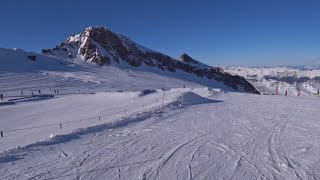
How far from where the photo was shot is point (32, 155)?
13133mm

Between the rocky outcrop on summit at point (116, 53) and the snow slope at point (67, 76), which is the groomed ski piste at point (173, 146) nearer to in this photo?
the snow slope at point (67, 76)

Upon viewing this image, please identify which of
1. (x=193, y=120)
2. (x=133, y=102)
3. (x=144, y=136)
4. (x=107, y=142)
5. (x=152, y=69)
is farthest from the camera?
(x=152, y=69)

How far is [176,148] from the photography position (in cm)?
1445

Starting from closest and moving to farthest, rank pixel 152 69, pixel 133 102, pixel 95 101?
pixel 133 102
pixel 95 101
pixel 152 69

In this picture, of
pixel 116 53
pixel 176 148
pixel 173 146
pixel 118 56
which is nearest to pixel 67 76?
pixel 118 56

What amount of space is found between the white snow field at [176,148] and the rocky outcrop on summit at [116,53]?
8539 cm

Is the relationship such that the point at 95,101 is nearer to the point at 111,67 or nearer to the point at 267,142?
the point at 267,142

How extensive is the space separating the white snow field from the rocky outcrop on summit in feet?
280

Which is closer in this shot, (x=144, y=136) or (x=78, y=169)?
(x=78, y=169)

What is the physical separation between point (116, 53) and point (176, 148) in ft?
332

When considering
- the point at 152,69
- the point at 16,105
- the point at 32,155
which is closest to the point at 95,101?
the point at 16,105

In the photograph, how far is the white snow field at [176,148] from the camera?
11.4 meters

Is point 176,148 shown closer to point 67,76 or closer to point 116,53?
Result: point 67,76

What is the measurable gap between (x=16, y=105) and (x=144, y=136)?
26.3 m
